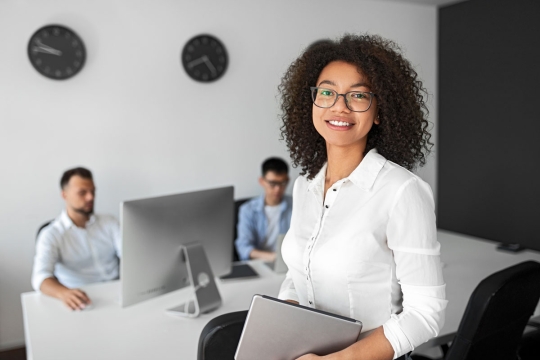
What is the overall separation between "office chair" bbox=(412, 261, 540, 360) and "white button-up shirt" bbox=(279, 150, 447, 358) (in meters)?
0.34

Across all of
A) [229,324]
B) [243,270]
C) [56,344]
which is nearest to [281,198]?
[243,270]

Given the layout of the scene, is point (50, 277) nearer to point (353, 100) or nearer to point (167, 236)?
point (167, 236)

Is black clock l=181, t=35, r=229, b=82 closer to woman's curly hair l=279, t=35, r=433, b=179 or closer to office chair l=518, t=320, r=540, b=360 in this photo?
woman's curly hair l=279, t=35, r=433, b=179

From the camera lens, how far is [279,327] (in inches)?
45.5

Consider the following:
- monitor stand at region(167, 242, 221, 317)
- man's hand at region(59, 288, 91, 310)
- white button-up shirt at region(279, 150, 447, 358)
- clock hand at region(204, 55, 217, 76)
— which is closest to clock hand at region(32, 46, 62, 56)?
clock hand at region(204, 55, 217, 76)

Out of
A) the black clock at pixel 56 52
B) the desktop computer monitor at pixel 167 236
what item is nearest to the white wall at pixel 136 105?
the black clock at pixel 56 52

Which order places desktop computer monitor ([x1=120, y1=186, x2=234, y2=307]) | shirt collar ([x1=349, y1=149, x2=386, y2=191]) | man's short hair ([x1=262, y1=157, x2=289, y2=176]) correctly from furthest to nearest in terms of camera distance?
man's short hair ([x1=262, y1=157, x2=289, y2=176]) → desktop computer monitor ([x1=120, y1=186, x2=234, y2=307]) → shirt collar ([x1=349, y1=149, x2=386, y2=191])

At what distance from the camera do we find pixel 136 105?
3744mm

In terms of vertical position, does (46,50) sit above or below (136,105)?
above

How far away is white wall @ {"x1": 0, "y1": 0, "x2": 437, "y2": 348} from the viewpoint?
11.1ft

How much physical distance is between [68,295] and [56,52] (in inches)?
74.2

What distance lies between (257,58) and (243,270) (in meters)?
2.04

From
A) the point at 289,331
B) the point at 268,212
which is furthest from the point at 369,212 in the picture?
the point at 268,212

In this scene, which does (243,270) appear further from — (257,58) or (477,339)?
(257,58)
